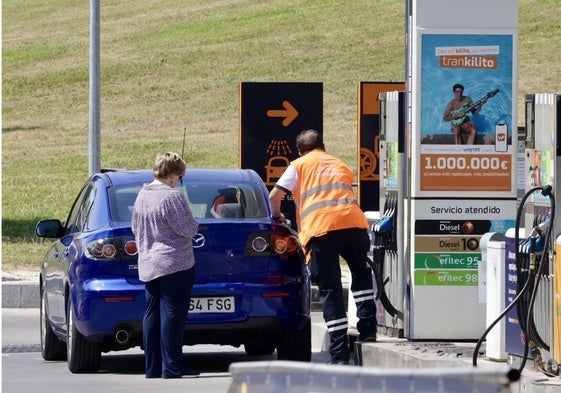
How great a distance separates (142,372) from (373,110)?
261 inches

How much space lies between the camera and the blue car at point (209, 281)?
1080 cm

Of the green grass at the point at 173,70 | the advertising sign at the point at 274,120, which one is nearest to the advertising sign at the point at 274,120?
the advertising sign at the point at 274,120

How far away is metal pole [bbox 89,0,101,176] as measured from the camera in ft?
62.4

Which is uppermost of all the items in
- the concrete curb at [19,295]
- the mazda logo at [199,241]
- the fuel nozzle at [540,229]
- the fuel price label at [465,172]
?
the fuel price label at [465,172]

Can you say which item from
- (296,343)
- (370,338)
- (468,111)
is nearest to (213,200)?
(296,343)

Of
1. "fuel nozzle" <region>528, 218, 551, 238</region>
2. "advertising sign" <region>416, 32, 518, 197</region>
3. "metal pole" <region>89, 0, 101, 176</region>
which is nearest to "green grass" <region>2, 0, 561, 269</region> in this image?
"metal pole" <region>89, 0, 101, 176</region>

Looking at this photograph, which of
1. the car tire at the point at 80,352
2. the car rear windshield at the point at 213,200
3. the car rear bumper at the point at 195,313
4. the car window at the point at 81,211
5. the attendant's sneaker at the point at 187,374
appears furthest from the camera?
the car window at the point at 81,211

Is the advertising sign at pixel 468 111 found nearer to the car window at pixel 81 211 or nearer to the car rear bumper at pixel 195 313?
the car rear bumper at pixel 195 313

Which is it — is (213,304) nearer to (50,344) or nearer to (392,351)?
(392,351)

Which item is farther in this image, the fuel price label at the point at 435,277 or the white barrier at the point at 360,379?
the fuel price label at the point at 435,277

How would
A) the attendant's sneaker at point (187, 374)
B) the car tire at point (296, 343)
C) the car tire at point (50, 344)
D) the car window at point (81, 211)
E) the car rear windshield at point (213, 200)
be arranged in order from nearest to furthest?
the attendant's sneaker at point (187, 374) < the car tire at point (296, 343) < the car rear windshield at point (213, 200) < the car window at point (81, 211) < the car tire at point (50, 344)

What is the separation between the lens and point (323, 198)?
11.1 metres

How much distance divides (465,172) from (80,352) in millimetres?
3108

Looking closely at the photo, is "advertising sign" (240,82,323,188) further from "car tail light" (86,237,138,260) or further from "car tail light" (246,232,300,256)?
"car tail light" (86,237,138,260)
